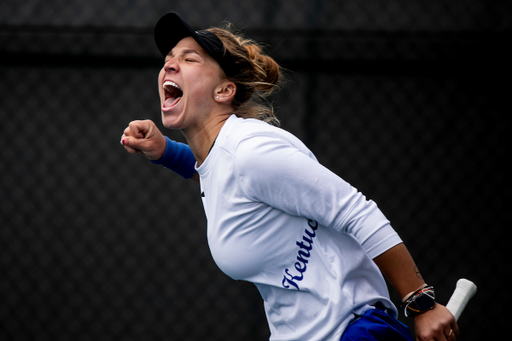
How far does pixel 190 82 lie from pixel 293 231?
37 centimetres

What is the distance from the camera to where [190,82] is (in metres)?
0.83

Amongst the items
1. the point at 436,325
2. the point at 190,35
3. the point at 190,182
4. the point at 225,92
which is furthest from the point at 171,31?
the point at 190,182

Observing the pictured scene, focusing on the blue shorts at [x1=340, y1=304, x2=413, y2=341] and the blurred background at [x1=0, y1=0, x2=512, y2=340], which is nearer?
the blue shorts at [x1=340, y1=304, x2=413, y2=341]

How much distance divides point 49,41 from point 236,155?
138 centimetres

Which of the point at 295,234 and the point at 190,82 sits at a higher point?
the point at 190,82

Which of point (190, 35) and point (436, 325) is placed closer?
point (436, 325)

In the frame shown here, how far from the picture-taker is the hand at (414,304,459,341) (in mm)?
659

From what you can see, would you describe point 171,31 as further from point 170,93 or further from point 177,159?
point 177,159

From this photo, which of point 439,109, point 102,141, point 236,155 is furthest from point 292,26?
point 236,155

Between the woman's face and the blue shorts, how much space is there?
1.59 feet

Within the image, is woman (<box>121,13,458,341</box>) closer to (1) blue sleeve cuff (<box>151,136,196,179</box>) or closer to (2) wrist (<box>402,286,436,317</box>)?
(2) wrist (<box>402,286,436,317</box>)

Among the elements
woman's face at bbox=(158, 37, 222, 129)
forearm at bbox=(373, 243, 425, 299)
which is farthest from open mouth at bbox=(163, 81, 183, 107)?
forearm at bbox=(373, 243, 425, 299)

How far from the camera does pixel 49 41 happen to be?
1.67 m

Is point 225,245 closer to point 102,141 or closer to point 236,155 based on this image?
point 236,155
